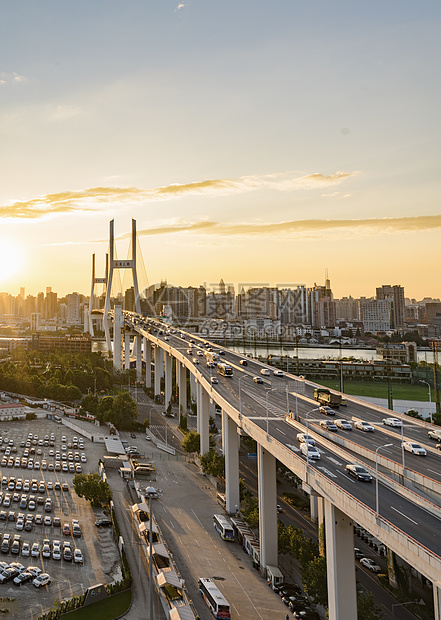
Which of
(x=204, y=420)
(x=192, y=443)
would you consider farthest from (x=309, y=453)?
(x=192, y=443)

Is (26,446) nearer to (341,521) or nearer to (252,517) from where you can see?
(252,517)

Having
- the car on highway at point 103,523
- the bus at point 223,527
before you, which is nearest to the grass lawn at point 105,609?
the bus at point 223,527

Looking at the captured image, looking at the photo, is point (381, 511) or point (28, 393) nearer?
point (381, 511)

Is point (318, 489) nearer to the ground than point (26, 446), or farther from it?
farther from it

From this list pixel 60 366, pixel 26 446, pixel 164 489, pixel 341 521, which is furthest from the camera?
pixel 60 366

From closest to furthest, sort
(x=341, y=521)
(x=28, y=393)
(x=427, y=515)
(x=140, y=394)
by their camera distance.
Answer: (x=427, y=515)
(x=341, y=521)
(x=28, y=393)
(x=140, y=394)

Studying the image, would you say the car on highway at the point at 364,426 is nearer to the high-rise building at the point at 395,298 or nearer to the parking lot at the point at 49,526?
the parking lot at the point at 49,526

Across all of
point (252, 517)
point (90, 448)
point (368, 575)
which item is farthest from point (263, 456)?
point (90, 448)

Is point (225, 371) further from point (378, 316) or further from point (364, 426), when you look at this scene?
point (378, 316)
